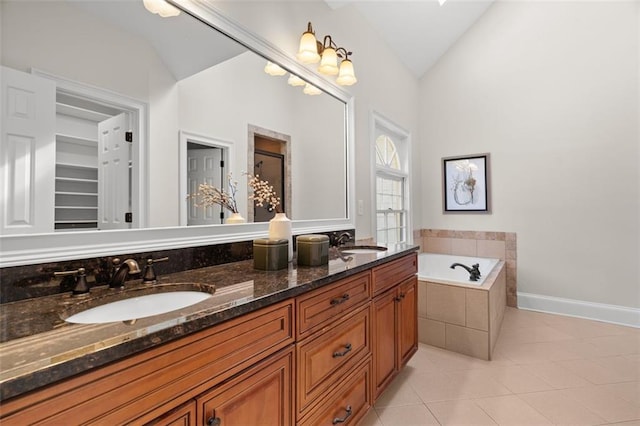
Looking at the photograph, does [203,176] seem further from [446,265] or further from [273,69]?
[446,265]

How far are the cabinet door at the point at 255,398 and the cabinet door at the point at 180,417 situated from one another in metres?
0.02

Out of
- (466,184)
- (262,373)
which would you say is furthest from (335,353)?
(466,184)

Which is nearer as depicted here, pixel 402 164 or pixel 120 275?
pixel 120 275

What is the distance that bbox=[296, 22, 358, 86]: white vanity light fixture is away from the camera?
2002 millimetres

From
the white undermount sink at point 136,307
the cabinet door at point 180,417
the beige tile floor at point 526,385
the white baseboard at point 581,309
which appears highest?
the white undermount sink at point 136,307

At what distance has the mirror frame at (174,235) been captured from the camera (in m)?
0.95

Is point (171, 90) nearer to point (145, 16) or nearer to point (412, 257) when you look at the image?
point (145, 16)

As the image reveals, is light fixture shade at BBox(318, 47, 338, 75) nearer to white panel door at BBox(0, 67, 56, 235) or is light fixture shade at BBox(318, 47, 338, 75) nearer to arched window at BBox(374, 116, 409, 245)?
arched window at BBox(374, 116, 409, 245)

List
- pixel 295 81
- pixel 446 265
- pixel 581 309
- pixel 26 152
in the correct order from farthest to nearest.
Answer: pixel 446 265, pixel 581 309, pixel 295 81, pixel 26 152

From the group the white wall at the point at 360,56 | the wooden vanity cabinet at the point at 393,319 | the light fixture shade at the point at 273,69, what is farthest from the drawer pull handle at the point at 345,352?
the light fixture shade at the point at 273,69

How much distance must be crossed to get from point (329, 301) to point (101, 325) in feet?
2.63

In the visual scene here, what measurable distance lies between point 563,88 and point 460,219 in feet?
5.80

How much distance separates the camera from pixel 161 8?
4.31 ft

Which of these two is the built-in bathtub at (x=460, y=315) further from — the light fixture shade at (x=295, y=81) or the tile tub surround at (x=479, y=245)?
the light fixture shade at (x=295, y=81)
